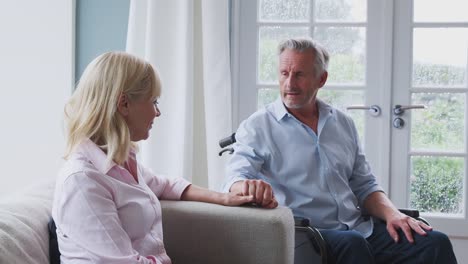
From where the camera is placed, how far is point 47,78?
3.47m

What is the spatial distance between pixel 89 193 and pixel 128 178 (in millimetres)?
216

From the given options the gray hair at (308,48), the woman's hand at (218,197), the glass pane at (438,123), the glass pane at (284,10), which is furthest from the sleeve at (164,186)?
the glass pane at (438,123)

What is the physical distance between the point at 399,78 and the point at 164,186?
5.76ft

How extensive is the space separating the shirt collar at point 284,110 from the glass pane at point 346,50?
38.4 inches

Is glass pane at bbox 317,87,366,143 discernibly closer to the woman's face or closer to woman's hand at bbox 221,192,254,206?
woman's hand at bbox 221,192,254,206

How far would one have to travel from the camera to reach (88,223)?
65.7 inches

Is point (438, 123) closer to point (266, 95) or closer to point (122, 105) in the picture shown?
point (266, 95)

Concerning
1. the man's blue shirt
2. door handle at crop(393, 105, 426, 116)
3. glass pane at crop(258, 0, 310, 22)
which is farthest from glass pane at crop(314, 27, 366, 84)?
the man's blue shirt

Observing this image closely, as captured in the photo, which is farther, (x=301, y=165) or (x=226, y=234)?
(x=301, y=165)

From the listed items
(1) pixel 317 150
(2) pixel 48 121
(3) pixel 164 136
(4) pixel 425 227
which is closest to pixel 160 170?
(3) pixel 164 136

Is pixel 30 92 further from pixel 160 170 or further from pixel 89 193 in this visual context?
pixel 89 193

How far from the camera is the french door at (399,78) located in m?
3.56

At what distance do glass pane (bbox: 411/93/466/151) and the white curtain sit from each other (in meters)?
1.02

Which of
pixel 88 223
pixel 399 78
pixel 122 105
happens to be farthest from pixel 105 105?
pixel 399 78
